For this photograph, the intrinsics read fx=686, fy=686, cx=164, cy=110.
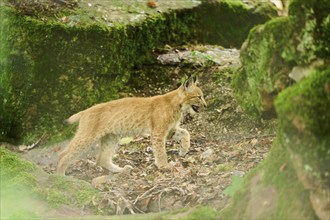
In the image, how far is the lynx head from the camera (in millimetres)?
9078

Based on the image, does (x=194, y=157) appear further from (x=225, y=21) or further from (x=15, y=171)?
(x=225, y=21)

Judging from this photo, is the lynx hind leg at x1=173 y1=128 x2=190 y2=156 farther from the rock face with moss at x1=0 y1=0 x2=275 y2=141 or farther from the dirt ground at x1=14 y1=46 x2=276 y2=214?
the rock face with moss at x1=0 y1=0 x2=275 y2=141

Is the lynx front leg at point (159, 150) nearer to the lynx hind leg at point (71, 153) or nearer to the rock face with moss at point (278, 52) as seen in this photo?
the lynx hind leg at point (71, 153)

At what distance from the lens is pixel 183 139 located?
349 inches

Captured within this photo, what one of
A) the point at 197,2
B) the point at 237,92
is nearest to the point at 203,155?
the point at 237,92

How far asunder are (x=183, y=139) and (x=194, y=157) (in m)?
0.28

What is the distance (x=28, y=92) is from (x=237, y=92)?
4.49 metres

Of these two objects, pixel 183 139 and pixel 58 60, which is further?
pixel 58 60

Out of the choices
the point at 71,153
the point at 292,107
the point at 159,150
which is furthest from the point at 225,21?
the point at 292,107

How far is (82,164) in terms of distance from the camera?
9.13 metres

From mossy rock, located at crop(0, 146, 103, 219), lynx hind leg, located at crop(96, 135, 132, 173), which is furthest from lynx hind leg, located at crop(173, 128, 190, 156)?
mossy rock, located at crop(0, 146, 103, 219)

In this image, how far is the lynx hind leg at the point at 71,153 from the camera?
27.8ft

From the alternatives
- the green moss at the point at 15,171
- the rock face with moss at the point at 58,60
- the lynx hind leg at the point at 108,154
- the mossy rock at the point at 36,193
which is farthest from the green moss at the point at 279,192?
the rock face with moss at the point at 58,60

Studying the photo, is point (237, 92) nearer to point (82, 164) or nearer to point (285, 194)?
point (285, 194)
